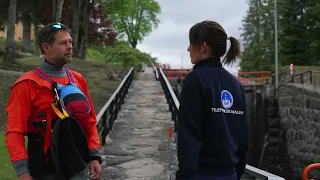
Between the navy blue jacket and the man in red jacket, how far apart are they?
0.79 m

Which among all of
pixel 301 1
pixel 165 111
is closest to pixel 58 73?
pixel 165 111

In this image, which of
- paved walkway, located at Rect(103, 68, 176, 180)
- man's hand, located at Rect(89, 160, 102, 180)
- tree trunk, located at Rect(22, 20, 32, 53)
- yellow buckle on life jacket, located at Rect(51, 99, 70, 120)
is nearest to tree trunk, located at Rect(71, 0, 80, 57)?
paved walkway, located at Rect(103, 68, 176, 180)

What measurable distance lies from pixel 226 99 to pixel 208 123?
18 centimetres

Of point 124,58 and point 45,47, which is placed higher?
point 124,58

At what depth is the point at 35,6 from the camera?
3152cm

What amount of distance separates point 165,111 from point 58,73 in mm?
9887

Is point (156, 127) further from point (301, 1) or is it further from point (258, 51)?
point (258, 51)

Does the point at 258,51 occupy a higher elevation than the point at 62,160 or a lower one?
higher

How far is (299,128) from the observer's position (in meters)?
16.3

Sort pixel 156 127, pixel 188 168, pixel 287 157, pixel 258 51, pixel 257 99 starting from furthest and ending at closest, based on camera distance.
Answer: pixel 258 51
pixel 257 99
pixel 287 157
pixel 156 127
pixel 188 168

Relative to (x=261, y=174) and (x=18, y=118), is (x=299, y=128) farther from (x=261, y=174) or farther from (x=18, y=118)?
(x=18, y=118)

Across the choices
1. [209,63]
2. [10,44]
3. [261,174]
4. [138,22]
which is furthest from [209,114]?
[138,22]

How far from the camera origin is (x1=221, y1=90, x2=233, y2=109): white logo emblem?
2.42 m

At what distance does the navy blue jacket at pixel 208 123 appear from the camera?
229 centimetres
